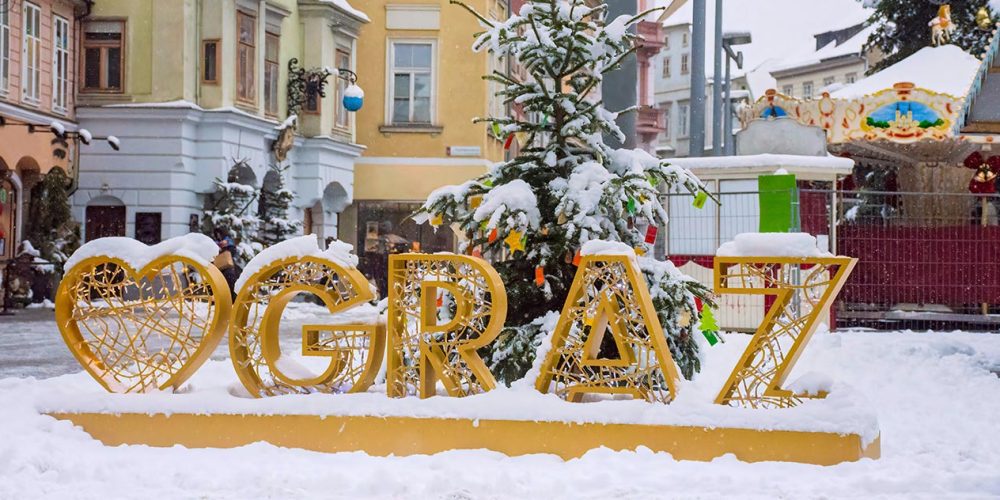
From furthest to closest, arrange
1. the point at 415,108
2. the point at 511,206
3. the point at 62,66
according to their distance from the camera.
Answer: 1. the point at 415,108
2. the point at 62,66
3. the point at 511,206

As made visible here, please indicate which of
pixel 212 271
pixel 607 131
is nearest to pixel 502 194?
pixel 607 131

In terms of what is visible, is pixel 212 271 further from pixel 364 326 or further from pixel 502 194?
pixel 502 194

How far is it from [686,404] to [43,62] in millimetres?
20700

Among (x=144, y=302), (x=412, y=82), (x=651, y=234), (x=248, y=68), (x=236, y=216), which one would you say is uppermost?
(x=412, y=82)

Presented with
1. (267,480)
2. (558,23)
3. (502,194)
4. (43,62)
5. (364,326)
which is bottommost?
(267,480)

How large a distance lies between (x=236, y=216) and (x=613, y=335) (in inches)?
748

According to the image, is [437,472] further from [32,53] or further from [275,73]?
[275,73]

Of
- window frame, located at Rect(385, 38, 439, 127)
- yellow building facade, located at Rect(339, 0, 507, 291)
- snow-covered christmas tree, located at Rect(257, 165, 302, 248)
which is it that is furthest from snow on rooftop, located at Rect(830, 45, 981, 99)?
window frame, located at Rect(385, 38, 439, 127)

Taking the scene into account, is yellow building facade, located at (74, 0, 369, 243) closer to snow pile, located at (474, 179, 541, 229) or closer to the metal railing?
the metal railing

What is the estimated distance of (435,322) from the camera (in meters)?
7.58

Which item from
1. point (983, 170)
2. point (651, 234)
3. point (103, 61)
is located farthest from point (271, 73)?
point (651, 234)

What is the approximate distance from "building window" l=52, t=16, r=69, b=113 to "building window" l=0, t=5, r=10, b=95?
5.94 ft

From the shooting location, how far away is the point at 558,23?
8805 mm

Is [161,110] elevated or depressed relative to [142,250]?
elevated
